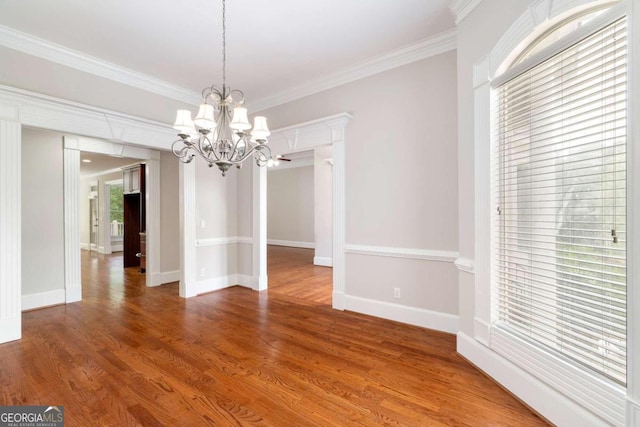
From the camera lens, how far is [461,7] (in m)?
2.60

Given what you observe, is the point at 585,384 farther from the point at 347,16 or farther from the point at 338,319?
the point at 347,16

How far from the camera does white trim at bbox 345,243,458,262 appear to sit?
318 cm

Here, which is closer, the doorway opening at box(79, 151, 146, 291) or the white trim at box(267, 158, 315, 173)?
the doorway opening at box(79, 151, 146, 291)

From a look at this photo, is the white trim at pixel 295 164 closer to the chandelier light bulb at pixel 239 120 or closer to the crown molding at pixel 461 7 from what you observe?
the crown molding at pixel 461 7

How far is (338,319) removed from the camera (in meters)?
3.61

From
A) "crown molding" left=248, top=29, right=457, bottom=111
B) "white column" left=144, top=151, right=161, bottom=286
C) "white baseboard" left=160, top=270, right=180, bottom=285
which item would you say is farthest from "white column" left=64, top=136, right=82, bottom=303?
"crown molding" left=248, top=29, right=457, bottom=111

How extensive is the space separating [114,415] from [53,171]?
4.16 metres

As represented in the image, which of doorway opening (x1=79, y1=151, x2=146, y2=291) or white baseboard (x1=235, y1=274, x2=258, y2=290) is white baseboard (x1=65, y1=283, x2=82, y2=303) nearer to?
doorway opening (x1=79, y1=151, x2=146, y2=291)

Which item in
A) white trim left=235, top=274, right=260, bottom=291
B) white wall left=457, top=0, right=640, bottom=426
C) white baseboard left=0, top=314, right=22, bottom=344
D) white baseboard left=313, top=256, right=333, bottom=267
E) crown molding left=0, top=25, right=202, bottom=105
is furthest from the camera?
white baseboard left=313, top=256, right=333, bottom=267

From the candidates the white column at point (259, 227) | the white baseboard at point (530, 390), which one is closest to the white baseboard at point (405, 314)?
the white baseboard at point (530, 390)

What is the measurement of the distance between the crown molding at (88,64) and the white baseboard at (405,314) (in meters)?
3.95

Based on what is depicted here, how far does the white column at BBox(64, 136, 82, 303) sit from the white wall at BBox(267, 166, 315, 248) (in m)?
6.77

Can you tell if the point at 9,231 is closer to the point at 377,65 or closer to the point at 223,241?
the point at 223,241

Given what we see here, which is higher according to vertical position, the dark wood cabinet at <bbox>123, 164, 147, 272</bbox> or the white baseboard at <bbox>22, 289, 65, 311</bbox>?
the dark wood cabinet at <bbox>123, 164, 147, 272</bbox>
